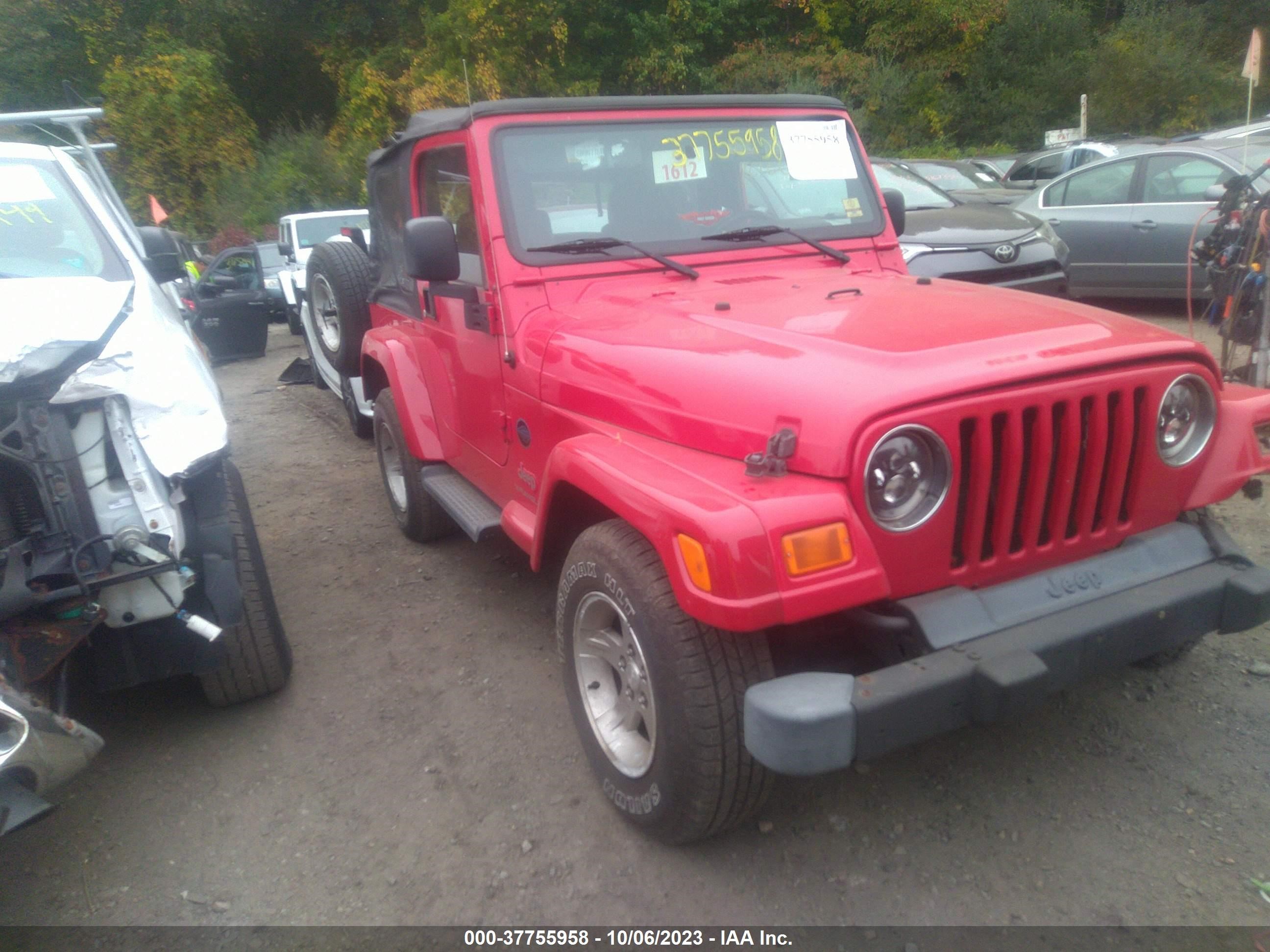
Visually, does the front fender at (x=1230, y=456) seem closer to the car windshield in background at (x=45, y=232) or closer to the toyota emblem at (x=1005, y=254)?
the car windshield in background at (x=45, y=232)

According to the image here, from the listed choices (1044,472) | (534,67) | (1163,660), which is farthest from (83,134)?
(534,67)

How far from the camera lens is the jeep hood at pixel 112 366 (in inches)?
95.5

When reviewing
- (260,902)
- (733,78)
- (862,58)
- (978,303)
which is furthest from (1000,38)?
(260,902)

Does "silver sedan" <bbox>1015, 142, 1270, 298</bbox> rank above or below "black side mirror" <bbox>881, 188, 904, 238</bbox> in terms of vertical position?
below

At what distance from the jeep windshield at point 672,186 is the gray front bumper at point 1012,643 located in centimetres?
169

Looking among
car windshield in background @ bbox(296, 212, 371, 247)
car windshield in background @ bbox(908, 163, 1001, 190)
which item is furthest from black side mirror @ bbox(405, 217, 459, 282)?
car windshield in background @ bbox(296, 212, 371, 247)

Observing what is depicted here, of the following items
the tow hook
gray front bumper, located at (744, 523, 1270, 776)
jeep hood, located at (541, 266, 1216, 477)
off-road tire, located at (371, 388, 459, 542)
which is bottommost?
off-road tire, located at (371, 388, 459, 542)

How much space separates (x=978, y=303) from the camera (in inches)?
103

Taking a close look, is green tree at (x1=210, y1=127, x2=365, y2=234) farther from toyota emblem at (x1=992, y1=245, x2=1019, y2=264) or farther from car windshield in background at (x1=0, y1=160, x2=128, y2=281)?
car windshield in background at (x1=0, y1=160, x2=128, y2=281)

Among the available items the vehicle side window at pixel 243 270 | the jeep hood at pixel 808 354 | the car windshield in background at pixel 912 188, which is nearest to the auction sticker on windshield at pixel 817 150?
the jeep hood at pixel 808 354

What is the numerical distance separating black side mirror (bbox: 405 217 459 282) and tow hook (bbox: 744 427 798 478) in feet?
5.06

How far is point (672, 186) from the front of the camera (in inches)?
130

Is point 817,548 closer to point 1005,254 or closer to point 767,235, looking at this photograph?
point 767,235

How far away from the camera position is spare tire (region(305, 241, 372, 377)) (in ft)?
17.0
